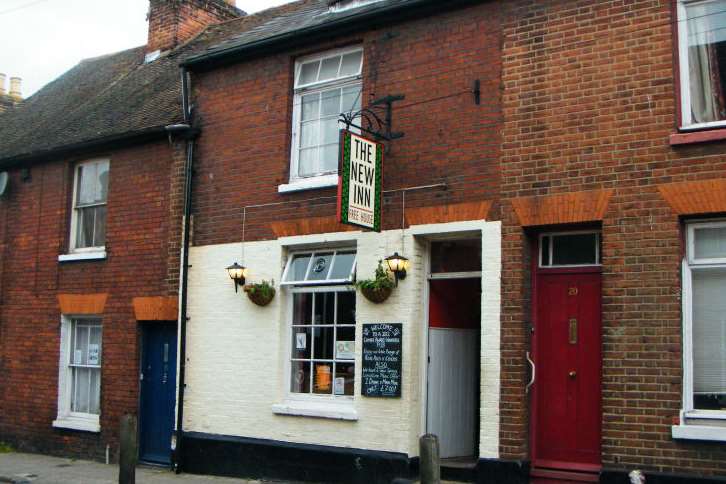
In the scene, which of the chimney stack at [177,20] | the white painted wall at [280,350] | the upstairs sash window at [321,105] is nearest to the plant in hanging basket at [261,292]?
the white painted wall at [280,350]

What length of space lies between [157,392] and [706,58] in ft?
28.9

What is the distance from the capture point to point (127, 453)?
898cm

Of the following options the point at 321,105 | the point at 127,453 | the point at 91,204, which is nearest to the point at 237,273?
the point at 321,105

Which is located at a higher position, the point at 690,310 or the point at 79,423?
the point at 690,310

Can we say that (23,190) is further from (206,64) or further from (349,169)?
(349,169)

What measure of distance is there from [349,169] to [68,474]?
6221 mm

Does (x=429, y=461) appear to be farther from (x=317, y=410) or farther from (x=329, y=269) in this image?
(x=329, y=269)

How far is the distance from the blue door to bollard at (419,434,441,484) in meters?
6.82

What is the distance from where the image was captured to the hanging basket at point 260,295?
11500 mm

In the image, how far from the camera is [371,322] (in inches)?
419

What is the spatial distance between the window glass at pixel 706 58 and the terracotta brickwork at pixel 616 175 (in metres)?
0.24

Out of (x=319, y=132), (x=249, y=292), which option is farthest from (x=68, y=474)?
(x=319, y=132)

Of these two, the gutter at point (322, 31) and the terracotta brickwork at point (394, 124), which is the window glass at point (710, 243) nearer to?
the terracotta brickwork at point (394, 124)

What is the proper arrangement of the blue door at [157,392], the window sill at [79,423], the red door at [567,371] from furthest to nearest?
the window sill at [79,423]
the blue door at [157,392]
the red door at [567,371]
